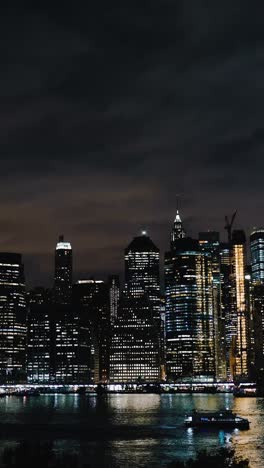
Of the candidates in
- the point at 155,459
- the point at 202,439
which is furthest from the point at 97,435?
the point at 155,459

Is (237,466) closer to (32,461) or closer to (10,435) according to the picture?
(32,461)

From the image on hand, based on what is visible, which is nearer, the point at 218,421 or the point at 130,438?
the point at 130,438

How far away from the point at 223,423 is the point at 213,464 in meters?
79.5

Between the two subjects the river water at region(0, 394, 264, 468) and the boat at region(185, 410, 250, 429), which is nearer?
the river water at region(0, 394, 264, 468)

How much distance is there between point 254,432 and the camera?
11531 centimetres

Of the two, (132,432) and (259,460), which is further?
(132,432)

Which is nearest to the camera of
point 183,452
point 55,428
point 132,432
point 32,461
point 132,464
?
point 32,461

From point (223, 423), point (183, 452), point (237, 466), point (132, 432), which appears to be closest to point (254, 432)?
point (223, 423)

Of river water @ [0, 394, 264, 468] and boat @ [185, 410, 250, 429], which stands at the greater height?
boat @ [185, 410, 250, 429]

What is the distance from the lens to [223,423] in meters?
124

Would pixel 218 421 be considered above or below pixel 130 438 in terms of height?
above

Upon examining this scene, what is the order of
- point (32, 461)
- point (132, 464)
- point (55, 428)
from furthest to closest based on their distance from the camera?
point (55, 428) → point (132, 464) → point (32, 461)

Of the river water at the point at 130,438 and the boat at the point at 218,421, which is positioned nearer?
the river water at the point at 130,438

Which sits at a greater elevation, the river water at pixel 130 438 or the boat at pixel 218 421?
the boat at pixel 218 421
